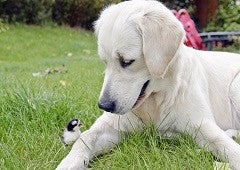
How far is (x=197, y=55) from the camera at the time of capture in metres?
4.19

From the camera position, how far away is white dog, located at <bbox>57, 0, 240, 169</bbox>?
11.0ft

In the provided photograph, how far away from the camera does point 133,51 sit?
338 cm

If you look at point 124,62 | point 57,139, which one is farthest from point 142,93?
point 57,139

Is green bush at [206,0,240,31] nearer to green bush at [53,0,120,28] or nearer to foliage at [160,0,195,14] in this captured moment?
foliage at [160,0,195,14]

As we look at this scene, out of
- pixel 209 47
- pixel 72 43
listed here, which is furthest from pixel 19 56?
pixel 209 47

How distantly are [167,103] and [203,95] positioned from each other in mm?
351

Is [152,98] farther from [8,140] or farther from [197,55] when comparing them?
[8,140]

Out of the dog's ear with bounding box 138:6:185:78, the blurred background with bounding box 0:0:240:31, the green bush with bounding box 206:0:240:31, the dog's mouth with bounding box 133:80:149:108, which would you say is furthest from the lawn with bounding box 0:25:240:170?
the blurred background with bounding box 0:0:240:31

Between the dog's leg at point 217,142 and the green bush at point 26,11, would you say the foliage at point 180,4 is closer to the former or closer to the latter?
the green bush at point 26,11

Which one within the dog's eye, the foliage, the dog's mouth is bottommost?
the foliage

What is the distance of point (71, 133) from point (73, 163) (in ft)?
1.42

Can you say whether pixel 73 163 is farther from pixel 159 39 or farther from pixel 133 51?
pixel 159 39

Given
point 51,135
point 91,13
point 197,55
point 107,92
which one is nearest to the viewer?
point 107,92

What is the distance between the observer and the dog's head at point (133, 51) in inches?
132
